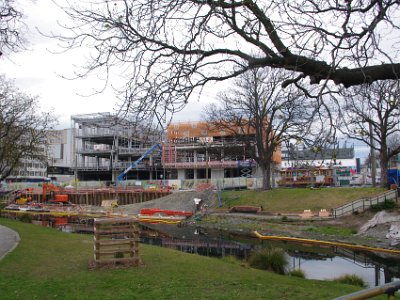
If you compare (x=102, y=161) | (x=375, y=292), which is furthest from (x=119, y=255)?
(x=102, y=161)

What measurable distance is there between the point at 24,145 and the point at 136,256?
92.6ft

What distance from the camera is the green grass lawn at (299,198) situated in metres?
36.4

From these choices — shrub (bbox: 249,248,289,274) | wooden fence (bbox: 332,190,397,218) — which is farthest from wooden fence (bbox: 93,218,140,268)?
wooden fence (bbox: 332,190,397,218)

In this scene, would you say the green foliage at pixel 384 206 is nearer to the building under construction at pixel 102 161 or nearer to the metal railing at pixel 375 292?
the metal railing at pixel 375 292

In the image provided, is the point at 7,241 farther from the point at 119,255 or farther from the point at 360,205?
the point at 360,205

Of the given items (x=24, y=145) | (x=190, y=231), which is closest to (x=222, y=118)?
(x=190, y=231)

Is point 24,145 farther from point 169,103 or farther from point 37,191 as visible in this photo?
point 169,103

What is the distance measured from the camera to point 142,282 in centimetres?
A: 1019

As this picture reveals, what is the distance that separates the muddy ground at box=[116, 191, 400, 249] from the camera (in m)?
25.4

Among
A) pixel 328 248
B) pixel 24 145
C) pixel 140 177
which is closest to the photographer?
pixel 328 248

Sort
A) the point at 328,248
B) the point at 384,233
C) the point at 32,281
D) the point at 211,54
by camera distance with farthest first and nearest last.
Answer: the point at 384,233
the point at 328,248
the point at 32,281
the point at 211,54

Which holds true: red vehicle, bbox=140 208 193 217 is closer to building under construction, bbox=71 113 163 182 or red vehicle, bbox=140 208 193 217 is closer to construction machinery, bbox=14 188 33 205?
construction machinery, bbox=14 188 33 205

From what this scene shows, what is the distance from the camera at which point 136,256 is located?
40.8 feet

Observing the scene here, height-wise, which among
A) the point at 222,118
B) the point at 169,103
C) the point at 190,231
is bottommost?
the point at 190,231
